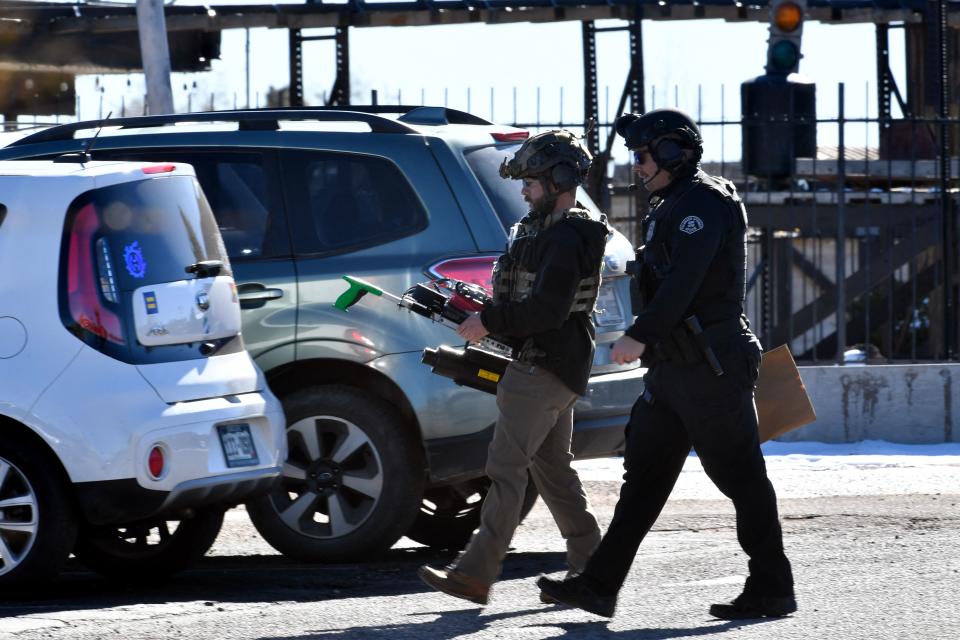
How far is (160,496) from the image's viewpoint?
615 cm

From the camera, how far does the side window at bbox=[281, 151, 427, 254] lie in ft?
23.7

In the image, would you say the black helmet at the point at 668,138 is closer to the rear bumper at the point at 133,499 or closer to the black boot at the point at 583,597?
the black boot at the point at 583,597

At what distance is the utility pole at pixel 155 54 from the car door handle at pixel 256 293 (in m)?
4.45

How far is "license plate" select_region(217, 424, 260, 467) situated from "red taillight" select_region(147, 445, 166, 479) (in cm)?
26

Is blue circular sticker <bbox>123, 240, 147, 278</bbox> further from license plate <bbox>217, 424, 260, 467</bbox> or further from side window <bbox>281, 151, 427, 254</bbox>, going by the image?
side window <bbox>281, 151, 427, 254</bbox>

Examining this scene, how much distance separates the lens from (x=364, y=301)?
280 inches

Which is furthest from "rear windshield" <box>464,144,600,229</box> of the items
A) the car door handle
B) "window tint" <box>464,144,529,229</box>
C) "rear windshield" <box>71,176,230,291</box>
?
"rear windshield" <box>71,176,230,291</box>

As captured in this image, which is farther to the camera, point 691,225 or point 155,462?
point 155,462

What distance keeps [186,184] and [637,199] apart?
5989 millimetres

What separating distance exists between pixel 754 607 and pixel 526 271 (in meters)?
1.40

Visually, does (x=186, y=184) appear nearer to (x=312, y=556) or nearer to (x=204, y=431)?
(x=204, y=431)

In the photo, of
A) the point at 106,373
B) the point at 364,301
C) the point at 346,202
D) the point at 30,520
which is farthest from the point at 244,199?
the point at 30,520

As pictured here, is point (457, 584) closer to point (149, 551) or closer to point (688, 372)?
point (688, 372)

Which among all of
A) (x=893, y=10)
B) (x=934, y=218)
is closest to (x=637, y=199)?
(x=934, y=218)
